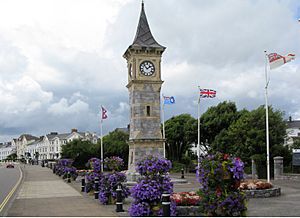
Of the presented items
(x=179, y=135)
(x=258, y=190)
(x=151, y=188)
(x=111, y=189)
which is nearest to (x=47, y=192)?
(x=111, y=189)

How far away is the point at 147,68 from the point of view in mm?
34219

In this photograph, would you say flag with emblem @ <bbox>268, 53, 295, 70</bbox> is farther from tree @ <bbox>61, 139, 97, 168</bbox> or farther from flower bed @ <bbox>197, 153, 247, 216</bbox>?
tree @ <bbox>61, 139, 97, 168</bbox>

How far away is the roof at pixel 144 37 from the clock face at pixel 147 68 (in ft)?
4.69

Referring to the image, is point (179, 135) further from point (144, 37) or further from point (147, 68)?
point (147, 68)

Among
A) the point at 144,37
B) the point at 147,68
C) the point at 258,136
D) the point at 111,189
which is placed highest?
the point at 144,37

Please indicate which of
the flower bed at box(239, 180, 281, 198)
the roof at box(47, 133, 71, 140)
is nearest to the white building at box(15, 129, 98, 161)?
Result: the roof at box(47, 133, 71, 140)

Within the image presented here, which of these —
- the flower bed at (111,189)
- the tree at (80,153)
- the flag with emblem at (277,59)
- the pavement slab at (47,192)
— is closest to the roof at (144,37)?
the flag with emblem at (277,59)

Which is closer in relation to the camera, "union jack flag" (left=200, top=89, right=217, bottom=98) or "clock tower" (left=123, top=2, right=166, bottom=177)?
"clock tower" (left=123, top=2, right=166, bottom=177)

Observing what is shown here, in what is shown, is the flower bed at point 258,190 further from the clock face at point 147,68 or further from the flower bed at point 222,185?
the clock face at point 147,68

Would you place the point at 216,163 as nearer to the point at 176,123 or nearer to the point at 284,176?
the point at 284,176

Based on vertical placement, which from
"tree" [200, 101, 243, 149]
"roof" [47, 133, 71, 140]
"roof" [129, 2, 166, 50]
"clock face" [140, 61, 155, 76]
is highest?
"roof" [129, 2, 166, 50]

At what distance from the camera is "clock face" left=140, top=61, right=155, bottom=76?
34000mm

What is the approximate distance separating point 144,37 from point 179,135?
1157 inches

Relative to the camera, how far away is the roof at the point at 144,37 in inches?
1363
